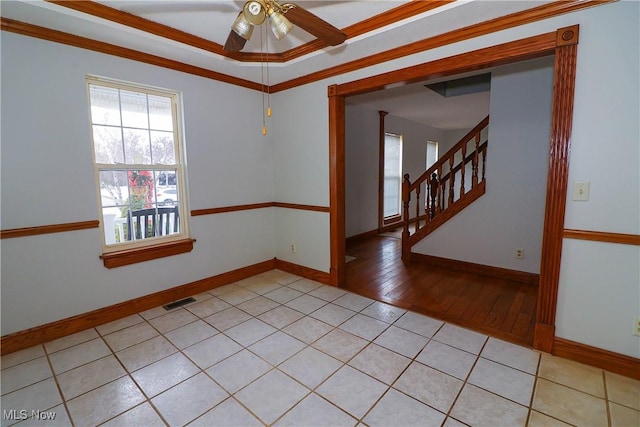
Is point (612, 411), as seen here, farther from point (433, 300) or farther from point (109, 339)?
point (109, 339)

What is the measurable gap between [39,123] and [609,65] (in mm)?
3880

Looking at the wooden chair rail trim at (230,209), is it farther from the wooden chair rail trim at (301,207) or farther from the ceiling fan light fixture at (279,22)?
the ceiling fan light fixture at (279,22)

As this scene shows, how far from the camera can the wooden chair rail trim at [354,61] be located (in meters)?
1.91

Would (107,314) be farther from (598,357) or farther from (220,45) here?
(598,357)

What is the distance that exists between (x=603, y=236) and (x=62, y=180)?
12.7 feet

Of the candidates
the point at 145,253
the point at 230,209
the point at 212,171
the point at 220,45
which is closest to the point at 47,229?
the point at 145,253

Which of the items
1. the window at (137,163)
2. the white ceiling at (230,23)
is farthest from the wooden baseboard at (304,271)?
the white ceiling at (230,23)

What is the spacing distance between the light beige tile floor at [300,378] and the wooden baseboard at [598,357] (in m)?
0.06

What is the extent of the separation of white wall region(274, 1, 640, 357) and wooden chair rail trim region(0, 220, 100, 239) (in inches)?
142

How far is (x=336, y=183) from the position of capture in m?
3.20

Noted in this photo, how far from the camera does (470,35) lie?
2.22m

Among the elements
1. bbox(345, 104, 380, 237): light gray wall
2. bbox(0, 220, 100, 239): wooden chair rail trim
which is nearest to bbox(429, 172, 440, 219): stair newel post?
bbox(345, 104, 380, 237): light gray wall

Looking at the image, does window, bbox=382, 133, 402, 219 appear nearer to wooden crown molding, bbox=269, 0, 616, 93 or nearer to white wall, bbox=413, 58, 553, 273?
white wall, bbox=413, 58, 553, 273

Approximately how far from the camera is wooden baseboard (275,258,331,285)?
345 centimetres
